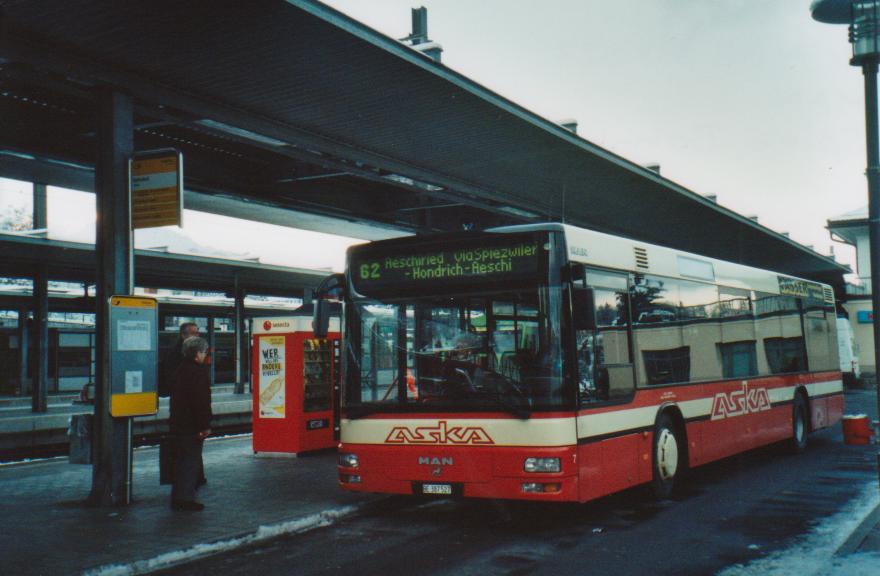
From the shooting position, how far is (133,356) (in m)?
9.48

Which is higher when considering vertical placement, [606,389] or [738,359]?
[738,359]

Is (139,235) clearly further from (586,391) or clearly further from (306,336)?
(586,391)

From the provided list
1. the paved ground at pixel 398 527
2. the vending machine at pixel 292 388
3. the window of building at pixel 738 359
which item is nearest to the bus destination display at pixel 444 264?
the paved ground at pixel 398 527

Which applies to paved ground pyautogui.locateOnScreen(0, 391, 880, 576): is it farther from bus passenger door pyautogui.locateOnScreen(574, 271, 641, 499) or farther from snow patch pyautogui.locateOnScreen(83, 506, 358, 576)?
bus passenger door pyautogui.locateOnScreen(574, 271, 641, 499)

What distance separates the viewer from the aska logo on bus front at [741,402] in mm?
11068

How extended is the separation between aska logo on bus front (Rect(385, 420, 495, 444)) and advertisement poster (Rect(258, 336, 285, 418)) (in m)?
5.46

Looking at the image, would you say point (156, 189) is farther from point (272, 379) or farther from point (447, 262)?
point (272, 379)

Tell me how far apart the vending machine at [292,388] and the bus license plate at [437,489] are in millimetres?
5474

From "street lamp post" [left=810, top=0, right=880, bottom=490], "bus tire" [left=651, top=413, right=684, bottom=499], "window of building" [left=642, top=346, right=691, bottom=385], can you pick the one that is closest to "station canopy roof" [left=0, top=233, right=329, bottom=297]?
"window of building" [left=642, top=346, right=691, bottom=385]

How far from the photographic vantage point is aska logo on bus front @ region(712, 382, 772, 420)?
36.3ft

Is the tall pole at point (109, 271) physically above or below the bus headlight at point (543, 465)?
above

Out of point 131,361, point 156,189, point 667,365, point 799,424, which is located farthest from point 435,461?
point 799,424

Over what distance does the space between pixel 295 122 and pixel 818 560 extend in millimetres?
8595

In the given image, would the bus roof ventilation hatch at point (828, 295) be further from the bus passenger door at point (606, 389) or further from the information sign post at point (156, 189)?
the information sign post at point (156, 189)
